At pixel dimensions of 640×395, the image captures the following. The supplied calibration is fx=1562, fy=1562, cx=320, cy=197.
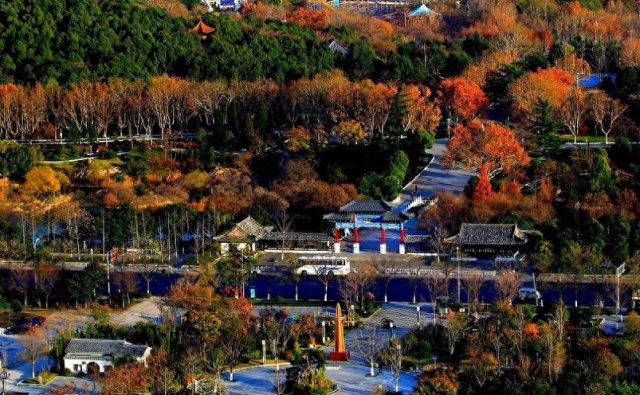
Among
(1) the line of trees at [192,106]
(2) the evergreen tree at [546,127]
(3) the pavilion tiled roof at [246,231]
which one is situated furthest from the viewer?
(1) the line of trees at [192,106]

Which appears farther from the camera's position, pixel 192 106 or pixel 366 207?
pixel 192 106

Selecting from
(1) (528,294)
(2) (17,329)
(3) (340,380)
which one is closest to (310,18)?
(1) (528,294)

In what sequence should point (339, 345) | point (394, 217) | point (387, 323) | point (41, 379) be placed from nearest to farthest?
point (41, 379) → point (339, 345) → point (387, 323) → point (394, 217)

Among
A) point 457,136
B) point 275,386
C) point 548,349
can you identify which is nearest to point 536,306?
point 548,349

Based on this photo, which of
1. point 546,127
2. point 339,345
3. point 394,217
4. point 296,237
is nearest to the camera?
point 339,345

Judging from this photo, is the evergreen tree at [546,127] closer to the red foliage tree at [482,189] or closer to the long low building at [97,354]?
the red foliage tree at [482,189]

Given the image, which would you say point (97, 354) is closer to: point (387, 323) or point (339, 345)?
point (339, 345)

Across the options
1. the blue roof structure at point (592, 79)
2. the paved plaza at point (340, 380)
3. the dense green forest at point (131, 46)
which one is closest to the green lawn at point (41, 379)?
the paved plaza at point (340, 380)
